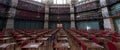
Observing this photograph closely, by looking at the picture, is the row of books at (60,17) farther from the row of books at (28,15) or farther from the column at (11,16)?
the column at (11,16)

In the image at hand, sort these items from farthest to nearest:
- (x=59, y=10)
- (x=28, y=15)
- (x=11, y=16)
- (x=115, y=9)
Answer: (x=59, y=10) < (x=28, y=15) < (x=11, y=16) < (x=115, y=9)

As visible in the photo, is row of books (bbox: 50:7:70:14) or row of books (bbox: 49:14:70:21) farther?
row of books (bbox: 50:7:70:14)

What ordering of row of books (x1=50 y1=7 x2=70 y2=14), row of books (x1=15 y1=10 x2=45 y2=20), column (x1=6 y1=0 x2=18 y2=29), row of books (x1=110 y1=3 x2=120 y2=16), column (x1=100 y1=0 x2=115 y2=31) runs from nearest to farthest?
row of books (x1=110 y1=3 x2=120 y2=16)
column (x1=100 y1=0 x2=115 y2=31)
column (x1=6 y1=0 x2=18 y2=29)
row of books (x1=15 y1=10 x2=45 y2=20)
row of books (x1=50 y1=7 x2=70 y2=14)

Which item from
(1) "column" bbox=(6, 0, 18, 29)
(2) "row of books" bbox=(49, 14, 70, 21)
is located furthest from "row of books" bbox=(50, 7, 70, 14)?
(1) "column" bbox=(6, 0, 18, 29)

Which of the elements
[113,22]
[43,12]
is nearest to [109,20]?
[113,22]

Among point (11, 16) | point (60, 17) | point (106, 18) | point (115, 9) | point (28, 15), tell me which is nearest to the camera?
point (115, 9)

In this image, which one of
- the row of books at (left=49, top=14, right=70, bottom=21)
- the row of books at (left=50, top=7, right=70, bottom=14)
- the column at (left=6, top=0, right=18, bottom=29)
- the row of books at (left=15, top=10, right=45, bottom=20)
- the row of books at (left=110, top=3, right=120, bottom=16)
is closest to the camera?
the row of books at (left=110, top=3, right=120, bottom=16)

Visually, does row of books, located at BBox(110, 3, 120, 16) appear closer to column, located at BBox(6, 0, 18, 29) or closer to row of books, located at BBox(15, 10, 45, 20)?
row of books, located at BBox(15, 10, 45, 20)

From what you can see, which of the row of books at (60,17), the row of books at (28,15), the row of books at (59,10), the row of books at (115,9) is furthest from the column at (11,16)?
the row of books at (115,9)

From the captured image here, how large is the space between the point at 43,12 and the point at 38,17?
6.14 ft

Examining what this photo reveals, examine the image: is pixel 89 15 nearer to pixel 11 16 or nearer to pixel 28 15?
pixel 28 15

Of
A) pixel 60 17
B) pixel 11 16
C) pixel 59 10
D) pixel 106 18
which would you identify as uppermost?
pixel 59 10

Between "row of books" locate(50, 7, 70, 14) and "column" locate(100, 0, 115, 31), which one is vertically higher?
"row of books" locate(50, 7, 70, 14)

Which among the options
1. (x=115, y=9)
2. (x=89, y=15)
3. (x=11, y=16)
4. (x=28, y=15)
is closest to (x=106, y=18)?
(x=115, y=9)
